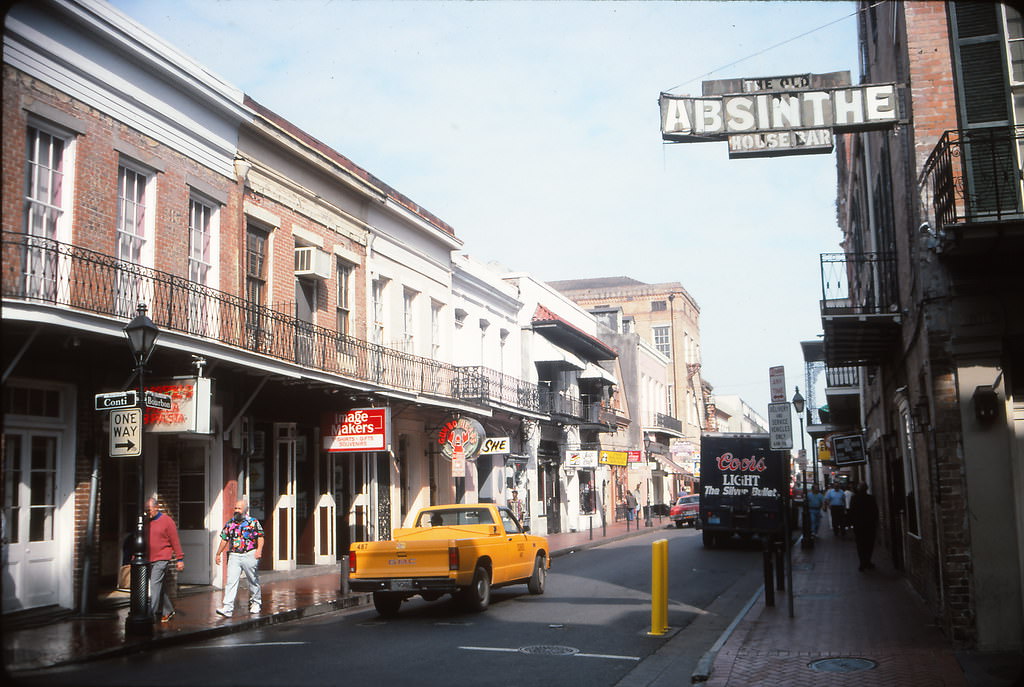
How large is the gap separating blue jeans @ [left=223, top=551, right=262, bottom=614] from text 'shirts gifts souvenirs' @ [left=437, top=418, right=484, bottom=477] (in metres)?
10.4

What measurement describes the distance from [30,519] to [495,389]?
56.2 ft

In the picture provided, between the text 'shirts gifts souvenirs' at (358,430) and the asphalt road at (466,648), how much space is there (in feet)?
14.8

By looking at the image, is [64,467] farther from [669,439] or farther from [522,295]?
[669,439]

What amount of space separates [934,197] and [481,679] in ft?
23.1

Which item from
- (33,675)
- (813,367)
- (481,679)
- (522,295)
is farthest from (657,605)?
(813,367)

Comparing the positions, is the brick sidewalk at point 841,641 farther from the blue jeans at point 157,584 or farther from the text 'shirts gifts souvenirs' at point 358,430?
the text 'shirts gifts souvenirs' at point 358,430

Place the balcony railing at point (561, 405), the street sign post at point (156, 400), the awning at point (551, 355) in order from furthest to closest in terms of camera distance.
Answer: the balcony railing at point (561, 405)
the awning at point (551, 355)
the street sign post at point (156, 400)

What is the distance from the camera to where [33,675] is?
898cm

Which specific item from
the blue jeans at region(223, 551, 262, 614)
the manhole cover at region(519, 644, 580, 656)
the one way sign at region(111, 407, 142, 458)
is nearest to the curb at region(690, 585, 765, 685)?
the manhole cover at region(519, 644, 580, 656)

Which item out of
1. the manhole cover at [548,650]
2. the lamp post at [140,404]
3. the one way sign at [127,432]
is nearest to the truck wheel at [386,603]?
the lamp post at [140,404]

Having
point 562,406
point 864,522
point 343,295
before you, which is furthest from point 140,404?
point 562,406

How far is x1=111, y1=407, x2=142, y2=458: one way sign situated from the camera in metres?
11.8

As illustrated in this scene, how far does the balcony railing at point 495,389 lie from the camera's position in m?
26.7

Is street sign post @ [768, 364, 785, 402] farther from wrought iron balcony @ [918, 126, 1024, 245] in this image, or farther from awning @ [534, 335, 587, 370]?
awning @ [534, 335, 587, 370]
